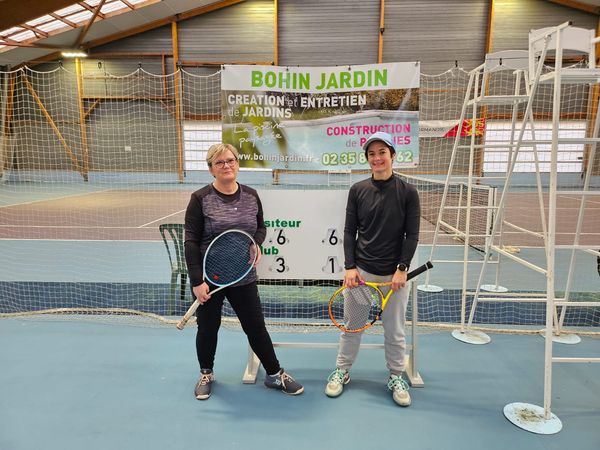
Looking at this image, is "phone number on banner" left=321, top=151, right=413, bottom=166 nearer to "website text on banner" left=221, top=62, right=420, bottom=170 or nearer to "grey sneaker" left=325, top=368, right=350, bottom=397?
"website text on banner" left=221, top=62, right=420, bottom=170

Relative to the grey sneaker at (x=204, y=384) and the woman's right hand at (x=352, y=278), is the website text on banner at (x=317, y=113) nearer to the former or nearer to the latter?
the woman's right hand at (x=352, y=278)

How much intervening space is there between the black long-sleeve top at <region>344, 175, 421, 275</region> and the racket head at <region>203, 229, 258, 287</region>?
2.20 ft

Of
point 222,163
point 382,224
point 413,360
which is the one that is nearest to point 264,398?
point 413,360

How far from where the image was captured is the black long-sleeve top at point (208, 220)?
8.93 ft

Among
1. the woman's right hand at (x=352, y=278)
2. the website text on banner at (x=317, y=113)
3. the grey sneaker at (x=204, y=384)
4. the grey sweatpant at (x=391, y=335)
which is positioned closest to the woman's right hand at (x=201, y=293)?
the grey sneaker at (x=204, y=384)

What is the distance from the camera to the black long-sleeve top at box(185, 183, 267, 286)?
2.72m

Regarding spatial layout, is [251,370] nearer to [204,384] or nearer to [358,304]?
[204,384]

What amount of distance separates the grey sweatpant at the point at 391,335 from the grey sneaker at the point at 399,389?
49 mm

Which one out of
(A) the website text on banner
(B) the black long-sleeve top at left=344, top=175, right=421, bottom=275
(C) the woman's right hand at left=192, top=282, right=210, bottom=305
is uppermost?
(A) the website text on banner

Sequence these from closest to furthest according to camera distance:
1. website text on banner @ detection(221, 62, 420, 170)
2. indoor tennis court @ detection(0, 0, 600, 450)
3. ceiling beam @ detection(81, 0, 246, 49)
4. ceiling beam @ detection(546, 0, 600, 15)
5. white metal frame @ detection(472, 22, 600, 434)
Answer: white metal frame @ detection(472, 22, 600, 434) → indoor tennis court @ detection(0, 0, 600, 450) → website text on banner @ detection(221, 62, 420, 170) → ceiling beam @ detection(546, 0, 600, 15) → ceiling beam @ detection(81, 0, 246, 49)

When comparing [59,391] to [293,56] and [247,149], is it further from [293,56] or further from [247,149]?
[293,56]

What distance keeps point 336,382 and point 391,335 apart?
526mm

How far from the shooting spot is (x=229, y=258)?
276cm

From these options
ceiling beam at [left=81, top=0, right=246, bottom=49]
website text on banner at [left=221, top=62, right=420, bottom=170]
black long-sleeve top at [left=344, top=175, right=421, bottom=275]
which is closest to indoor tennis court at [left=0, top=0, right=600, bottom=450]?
website text on banner at [left=221, top=62, right=420, bottom=170]
